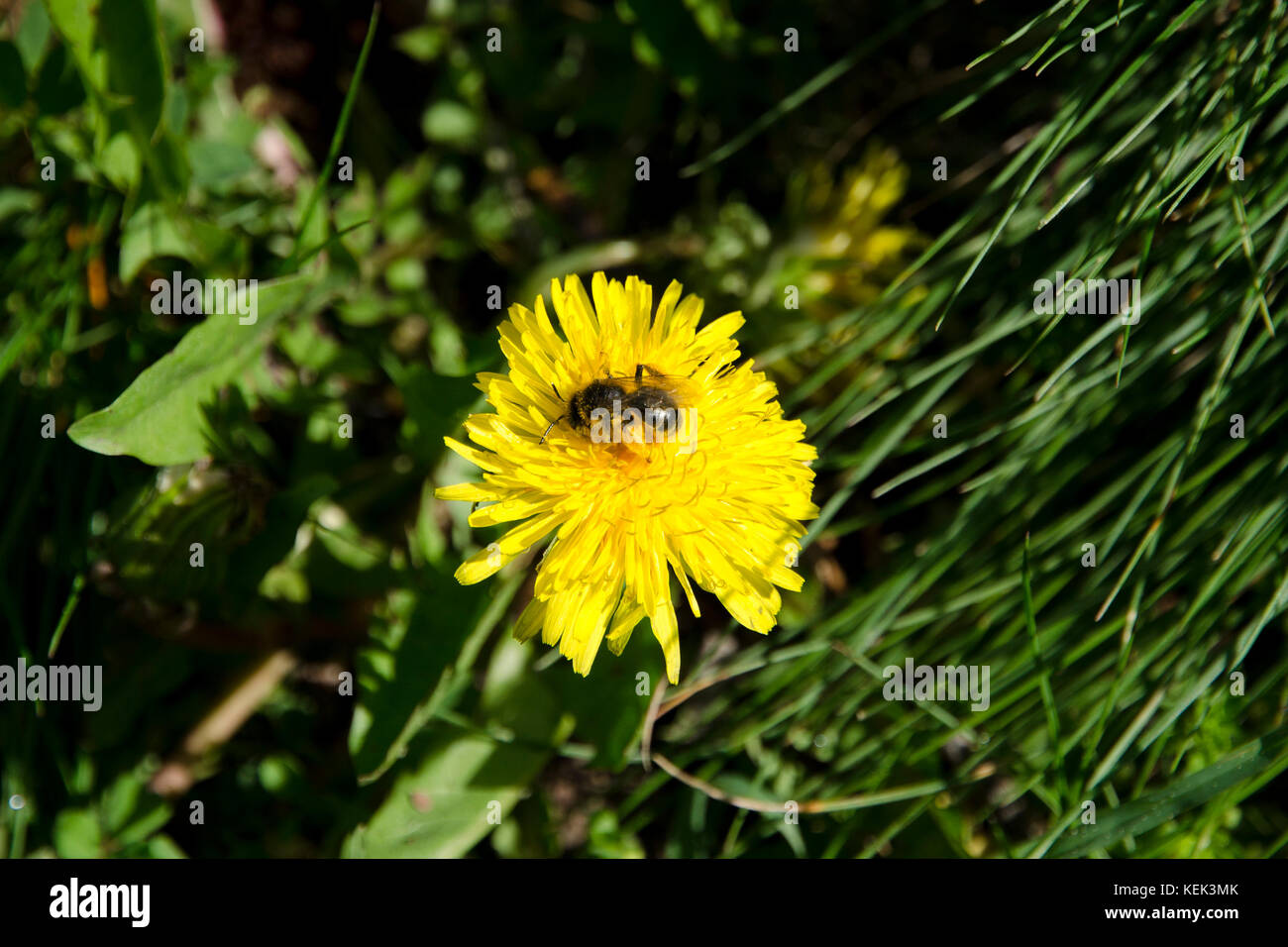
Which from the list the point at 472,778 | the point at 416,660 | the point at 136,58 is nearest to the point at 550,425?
the point at 416,660

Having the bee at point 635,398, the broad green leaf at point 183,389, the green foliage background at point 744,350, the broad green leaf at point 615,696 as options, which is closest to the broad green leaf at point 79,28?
the green foliage background at point 744,350

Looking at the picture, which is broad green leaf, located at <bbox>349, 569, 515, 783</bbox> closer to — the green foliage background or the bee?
the green foliage background

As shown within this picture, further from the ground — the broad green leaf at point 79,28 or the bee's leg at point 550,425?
the broad green leaf at point 79,28

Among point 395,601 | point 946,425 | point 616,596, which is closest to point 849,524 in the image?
point 946,425

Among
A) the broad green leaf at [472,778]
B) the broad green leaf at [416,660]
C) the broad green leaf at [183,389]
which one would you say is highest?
the broad green leaf at [183,389]

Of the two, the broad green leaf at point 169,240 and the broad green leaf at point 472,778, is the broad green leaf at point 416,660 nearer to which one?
the broad green leaf at point 472,778

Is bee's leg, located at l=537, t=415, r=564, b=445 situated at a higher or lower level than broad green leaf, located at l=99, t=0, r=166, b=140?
lower

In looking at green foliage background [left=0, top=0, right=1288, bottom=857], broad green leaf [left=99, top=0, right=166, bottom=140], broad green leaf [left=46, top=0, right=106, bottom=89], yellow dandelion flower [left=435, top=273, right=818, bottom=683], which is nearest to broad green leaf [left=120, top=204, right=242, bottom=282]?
green foliage background [left=0, top=0, right=1288, bottom=857]

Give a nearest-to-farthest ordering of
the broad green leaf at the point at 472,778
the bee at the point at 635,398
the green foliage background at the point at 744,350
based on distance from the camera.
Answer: the bee at the point at 635,398
the green foliage background at the point at 744,350
the broad green leaf at the point at 472,778
